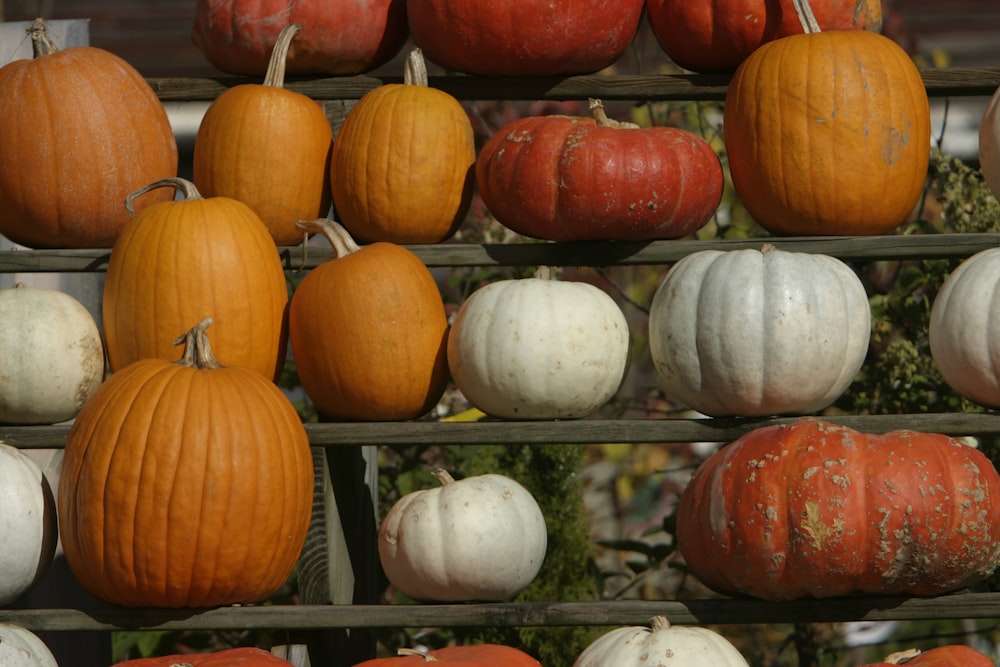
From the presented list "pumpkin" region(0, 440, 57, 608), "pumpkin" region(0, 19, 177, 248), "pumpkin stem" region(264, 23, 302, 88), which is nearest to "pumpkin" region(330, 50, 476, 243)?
"pumpkin stem" region(264, 23, 302, 88)

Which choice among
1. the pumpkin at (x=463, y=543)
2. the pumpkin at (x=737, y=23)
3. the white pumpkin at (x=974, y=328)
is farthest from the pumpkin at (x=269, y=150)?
the white pumpkin at (x=974, y=328)

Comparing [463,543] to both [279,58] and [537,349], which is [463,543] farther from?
[279,58]

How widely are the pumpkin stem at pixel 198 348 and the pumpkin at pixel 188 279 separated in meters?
0.17

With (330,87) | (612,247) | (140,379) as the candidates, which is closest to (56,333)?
(140,379)

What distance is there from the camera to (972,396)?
9.08 ft

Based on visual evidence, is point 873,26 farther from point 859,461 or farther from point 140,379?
point 140,379

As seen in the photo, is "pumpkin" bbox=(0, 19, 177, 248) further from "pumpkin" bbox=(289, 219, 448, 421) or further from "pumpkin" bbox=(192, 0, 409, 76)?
"pumpkin" bbox=(289, 219, 448, 421)

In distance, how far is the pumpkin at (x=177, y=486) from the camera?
2.44 meters

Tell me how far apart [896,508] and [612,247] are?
88 centimetres

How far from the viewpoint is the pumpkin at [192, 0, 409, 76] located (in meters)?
3.10

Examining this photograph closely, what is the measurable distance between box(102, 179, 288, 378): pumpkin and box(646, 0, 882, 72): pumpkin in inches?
43.0

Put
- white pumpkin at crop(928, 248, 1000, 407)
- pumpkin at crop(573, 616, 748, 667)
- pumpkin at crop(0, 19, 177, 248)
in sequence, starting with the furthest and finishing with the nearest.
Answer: pumpkin at crop(0, 19, 177, 248) < white pumpkin at crop(928, 248, 1000, 407) < pumpkin at crop(573, 616, 748, 667)

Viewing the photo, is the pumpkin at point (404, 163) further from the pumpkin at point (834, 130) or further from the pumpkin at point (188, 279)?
the pumpkin at point (834, 130)

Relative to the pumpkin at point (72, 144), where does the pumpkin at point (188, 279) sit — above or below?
below
